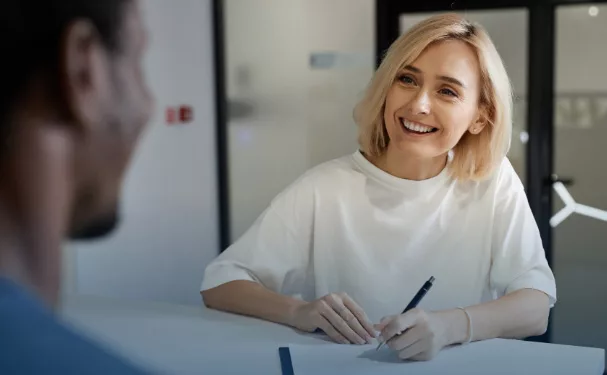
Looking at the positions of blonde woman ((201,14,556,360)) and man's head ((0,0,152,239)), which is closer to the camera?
man's head ((0,0,152,239))

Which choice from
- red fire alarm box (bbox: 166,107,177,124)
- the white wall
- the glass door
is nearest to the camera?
the white wall

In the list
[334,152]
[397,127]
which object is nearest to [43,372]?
[397,127]

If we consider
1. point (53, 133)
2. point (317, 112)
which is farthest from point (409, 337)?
point (317, 112)

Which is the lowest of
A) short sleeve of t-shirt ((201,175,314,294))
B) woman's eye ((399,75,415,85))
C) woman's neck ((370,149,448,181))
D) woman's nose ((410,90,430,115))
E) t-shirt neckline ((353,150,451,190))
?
short sleeve of t-shirt ((201,175,314,294))

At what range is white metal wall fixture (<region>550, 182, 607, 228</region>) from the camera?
2186 millimetres

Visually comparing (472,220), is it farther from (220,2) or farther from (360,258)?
(220,2)

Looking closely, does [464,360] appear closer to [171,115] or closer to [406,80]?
[406,80]

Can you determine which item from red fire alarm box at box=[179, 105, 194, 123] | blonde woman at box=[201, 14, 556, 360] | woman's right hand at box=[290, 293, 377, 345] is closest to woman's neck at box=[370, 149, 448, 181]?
blonde woman at box=[201, 14, 556, 360]

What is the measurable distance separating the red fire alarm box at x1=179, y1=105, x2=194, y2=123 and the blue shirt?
66.1 inches

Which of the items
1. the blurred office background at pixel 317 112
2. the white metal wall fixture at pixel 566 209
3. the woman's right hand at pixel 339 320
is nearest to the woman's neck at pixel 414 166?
the woman's right hand at pixel 339 320

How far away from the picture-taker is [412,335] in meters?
0.73

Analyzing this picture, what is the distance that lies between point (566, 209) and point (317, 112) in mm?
802

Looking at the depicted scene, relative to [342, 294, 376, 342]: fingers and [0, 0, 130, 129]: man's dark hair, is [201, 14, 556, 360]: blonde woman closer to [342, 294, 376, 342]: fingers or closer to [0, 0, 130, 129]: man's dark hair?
[342, 294, 376, 342]: fingers

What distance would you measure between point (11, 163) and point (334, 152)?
2122 millimetres
